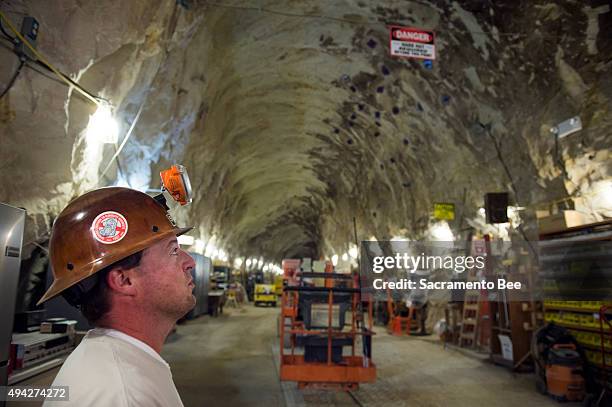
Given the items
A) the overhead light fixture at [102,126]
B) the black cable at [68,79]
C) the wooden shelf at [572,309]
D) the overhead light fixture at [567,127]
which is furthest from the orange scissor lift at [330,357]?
the overhead light fixture at [567,127]

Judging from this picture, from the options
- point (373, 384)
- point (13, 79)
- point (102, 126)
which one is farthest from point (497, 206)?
point (13, 79)

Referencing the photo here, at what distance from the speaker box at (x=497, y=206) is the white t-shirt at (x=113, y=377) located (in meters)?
10.4

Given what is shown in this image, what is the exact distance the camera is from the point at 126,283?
1.33 m

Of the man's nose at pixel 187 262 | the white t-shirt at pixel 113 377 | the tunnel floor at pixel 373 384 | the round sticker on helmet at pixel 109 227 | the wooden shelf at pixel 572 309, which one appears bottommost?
the tunnel floor at pixel 373 384

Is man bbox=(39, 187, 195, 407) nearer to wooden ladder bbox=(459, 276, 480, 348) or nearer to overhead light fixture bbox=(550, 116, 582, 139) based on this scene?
overhead light fixture bbox=(550, 116, 582, 139)

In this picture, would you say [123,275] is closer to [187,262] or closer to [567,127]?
[187,262]

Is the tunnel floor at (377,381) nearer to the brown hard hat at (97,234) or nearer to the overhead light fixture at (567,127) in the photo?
the overhead light fixture at (567,127)

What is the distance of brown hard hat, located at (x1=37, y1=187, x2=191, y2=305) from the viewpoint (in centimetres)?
132

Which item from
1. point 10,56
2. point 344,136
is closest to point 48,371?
point 10,56

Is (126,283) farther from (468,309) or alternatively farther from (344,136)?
(344,136)

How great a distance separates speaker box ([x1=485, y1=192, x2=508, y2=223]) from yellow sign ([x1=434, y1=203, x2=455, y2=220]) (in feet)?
7.16

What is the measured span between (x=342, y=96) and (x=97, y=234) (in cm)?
1350

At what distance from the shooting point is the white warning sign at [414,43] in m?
7.88

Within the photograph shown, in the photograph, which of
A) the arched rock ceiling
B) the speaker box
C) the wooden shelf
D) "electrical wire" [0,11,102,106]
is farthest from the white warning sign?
"electrical wire" [0,11,102,106]
